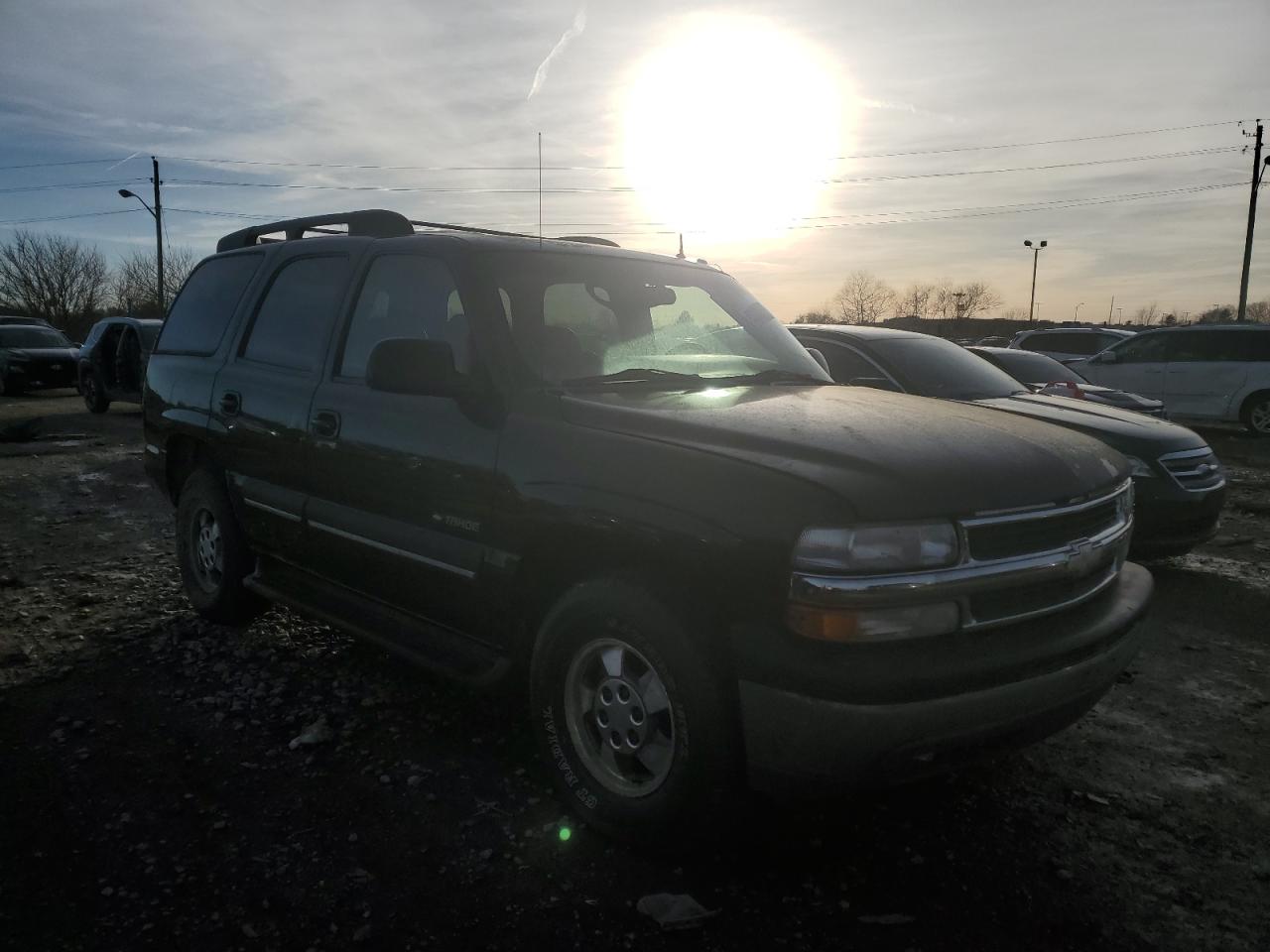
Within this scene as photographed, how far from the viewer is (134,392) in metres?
15.5

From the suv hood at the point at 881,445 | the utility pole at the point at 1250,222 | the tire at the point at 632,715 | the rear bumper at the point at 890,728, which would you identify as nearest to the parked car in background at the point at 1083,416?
the suv hood at the point at 881,445

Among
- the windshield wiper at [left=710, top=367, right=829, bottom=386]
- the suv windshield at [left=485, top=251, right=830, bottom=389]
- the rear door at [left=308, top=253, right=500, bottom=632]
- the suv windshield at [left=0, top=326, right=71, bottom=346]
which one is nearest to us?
the rear door at [left=308, top=253, right=500, bottom=632]

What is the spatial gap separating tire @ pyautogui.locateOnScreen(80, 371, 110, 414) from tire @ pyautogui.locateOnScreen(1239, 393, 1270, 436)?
63.5ft

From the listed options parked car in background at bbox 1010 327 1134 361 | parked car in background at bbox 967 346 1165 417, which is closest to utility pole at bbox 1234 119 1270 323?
parked car in background at bbox 1010 327 1134 361

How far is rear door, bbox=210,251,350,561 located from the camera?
4023mm

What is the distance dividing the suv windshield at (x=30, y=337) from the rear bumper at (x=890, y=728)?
2260 centimetres

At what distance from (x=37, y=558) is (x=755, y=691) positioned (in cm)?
570

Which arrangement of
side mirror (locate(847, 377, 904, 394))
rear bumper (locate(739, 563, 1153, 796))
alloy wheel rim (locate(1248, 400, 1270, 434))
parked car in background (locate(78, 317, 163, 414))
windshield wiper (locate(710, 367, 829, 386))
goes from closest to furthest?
rear bumper (locate(739, 563, 1153, 796))
windshield wiper (locate(710, 367, 829, 386))
side mirror (locate(847, 377, 904, 394))
alloy wheel rim (locate(1248, 400, 1270, 434))
parked car in background (locate(78, 317, 163, 414))

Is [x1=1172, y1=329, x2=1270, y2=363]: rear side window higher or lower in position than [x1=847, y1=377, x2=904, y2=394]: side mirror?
higher

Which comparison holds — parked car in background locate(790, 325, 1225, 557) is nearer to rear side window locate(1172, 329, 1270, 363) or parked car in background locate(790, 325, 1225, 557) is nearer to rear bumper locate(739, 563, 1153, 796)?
rear bumper locate(739, 563, 1153, 796)

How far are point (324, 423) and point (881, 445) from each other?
7.56 ft

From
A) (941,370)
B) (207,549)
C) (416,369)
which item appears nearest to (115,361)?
(207,549)

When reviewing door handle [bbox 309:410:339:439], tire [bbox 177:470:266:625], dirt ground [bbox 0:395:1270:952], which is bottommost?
dirt ground [bbox 0:395:1270:952]

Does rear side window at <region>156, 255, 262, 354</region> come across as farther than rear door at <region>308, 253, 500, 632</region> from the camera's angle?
Yes
